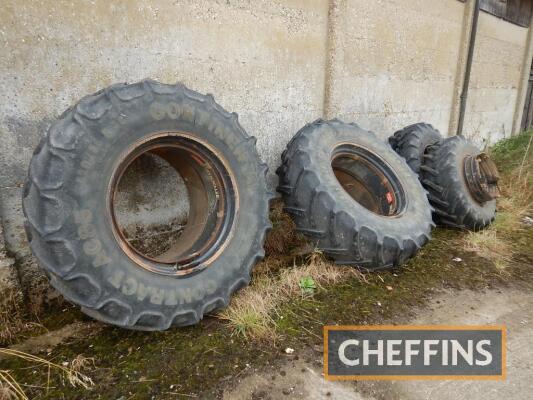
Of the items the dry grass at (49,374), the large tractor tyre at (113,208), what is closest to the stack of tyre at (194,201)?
the large tractor tyre at (113,208)

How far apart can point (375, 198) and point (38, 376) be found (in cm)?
279

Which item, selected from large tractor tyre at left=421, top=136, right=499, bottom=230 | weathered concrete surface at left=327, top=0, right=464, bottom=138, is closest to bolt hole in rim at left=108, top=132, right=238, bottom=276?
weathered concrete surface at left=327, top=0, right=464, bottom=138

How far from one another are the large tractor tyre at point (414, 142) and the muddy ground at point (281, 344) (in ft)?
4.37

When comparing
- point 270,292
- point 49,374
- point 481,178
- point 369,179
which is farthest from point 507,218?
point 49,374

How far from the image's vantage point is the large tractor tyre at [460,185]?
3525 millimetres

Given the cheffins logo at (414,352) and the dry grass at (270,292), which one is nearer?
the cheffins logo at (414,352)

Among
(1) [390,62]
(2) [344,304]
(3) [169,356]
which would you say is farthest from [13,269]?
(1) [390,62]

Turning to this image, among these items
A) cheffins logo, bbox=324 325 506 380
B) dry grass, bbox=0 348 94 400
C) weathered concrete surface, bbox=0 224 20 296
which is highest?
weathered concrete surface, bbox=0 224 20 296

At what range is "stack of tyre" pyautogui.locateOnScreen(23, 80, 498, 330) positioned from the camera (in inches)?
68.2

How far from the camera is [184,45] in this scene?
8.71 ft

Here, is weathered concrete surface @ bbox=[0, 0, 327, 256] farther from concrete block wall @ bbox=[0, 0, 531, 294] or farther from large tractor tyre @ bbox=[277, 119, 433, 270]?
large tractor tyre @ bbox=[277, 119, 433, 270]

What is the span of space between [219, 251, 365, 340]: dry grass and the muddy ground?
0.13 feet

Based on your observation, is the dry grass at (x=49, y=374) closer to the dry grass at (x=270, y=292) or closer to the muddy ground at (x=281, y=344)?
the muddy ground at (x=281, y=344)

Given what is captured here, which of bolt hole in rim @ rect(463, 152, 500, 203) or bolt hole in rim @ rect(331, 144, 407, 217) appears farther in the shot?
bolt hole in rim @ rect(463, 152, 500, 203)
